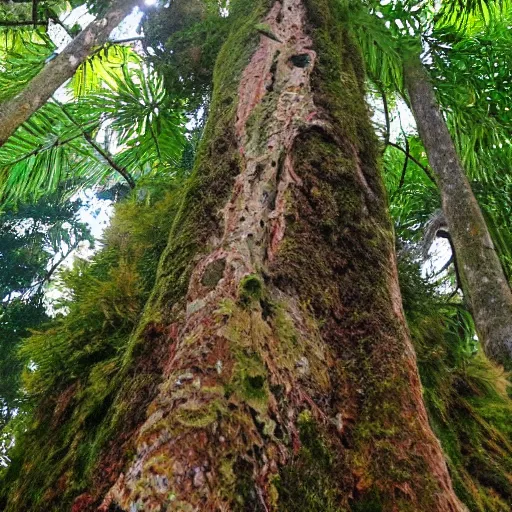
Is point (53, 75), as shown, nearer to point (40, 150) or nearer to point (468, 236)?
point (40, 150)

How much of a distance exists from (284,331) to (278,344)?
0.15 feet

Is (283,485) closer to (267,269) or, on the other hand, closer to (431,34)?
(267,269)

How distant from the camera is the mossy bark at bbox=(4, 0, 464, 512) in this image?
0.75 m

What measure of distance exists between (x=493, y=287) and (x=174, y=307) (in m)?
1.85

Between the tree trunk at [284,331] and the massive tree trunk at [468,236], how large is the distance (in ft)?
3.43

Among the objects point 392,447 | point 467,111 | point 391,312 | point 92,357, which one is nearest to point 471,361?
point 391,312

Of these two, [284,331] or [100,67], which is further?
[100,67]

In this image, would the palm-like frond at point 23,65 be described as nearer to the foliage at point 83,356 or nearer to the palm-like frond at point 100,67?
the palm-like frond at point 100,67

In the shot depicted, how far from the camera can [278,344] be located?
98cm

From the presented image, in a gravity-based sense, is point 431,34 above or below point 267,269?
above

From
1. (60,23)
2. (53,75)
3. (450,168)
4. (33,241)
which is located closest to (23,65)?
(60,23)

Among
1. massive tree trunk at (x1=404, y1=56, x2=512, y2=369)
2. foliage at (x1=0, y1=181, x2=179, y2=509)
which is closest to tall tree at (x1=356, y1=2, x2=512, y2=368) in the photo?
massive tree trunk at (x1=404, y1=56, x2=512, y2=369)

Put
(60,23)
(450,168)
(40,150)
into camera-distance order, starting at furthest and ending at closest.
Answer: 1. (40,150)
2. (60,23)
3. (450,168)

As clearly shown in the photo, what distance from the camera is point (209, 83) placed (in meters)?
3.47
